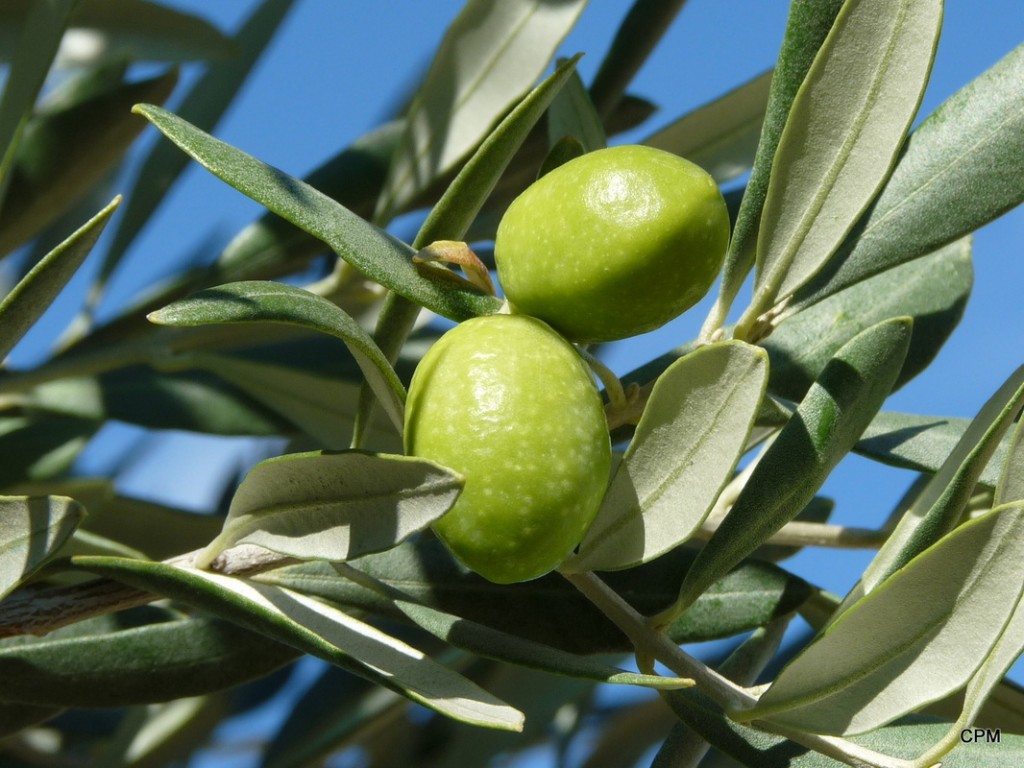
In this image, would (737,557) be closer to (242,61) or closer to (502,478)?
(502,478)

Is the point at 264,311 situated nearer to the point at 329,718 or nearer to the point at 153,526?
the point at 153,526

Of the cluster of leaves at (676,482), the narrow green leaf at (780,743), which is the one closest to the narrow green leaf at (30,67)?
the cluster of leaves at (676,482)

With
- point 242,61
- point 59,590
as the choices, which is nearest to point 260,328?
point 242,61

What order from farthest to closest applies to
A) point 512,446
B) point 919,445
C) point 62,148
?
point 62,148
point 919,445
point 512,446

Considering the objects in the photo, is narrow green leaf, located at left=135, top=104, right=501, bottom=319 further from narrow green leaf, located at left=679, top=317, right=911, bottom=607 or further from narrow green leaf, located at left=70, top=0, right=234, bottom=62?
narrow green leaf, located at left=70, top=0, right=234, bottom=62

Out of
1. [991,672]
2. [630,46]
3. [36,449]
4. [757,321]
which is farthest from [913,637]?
[36,449]

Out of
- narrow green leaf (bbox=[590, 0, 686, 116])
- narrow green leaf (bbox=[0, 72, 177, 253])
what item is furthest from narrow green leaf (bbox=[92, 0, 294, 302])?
narrow green leaf (bbox=[590, 0, 686, 116])
